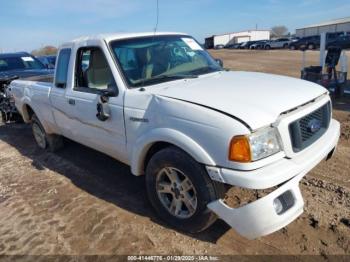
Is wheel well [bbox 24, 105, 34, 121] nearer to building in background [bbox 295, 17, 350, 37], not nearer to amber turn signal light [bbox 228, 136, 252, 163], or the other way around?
amber turn signal light [bbox 228, 136, 252, 163]

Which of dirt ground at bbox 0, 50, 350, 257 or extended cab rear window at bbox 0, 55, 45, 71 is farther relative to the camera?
extended cab rear window at bbox 0, 55, 45, 71

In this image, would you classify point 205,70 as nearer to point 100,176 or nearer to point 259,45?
point 100,176

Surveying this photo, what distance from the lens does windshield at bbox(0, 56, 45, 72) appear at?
995cm

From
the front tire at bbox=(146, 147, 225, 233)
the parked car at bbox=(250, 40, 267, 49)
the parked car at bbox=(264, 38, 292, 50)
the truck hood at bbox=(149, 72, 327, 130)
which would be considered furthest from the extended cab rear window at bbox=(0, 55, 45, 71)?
the parked car at bbox=(250, 40, 267, 49)

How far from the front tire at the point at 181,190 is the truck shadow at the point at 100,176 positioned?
20 centimetres

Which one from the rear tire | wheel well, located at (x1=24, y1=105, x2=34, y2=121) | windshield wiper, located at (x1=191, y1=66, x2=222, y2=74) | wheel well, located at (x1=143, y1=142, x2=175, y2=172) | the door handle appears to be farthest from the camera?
wheel well, located at (x1=24, y1=105, x2=34, y2=121)

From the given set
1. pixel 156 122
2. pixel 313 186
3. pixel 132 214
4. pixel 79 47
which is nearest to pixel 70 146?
pixel 79 47

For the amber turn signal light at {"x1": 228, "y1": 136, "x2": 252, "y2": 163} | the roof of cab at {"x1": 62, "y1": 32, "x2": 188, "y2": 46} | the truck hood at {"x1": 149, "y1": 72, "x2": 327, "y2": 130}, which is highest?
the roof of cab at {"x1": 62, "y1": 32, "x2": 188, "y2": 46}

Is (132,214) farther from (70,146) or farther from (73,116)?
(70,146)

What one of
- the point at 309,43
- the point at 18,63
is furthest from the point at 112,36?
the point at 309,43

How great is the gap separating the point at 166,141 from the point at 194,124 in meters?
0.39

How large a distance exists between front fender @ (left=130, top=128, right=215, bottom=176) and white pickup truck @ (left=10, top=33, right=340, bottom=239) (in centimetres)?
1

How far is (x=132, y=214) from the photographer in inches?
152

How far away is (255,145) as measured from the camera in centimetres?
272
